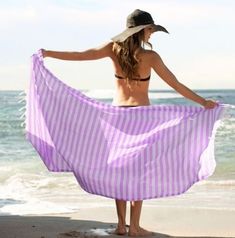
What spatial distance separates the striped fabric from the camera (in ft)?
15.1

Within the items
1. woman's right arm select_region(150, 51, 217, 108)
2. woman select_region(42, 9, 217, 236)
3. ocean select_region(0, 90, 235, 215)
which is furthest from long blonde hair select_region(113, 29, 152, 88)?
ocean select_region(0, 90, 235, 215)

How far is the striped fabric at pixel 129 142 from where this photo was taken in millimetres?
4594

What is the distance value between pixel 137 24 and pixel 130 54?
0.72ft

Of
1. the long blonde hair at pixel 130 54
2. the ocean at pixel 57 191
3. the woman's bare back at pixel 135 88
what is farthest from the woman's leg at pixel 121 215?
the ocean at pixel 57 191

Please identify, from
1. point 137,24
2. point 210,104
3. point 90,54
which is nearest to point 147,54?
point 137,24

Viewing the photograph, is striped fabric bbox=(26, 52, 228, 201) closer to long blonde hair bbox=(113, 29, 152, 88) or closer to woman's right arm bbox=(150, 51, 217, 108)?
woman's right arm bbox=(150, 51, 217, 108)

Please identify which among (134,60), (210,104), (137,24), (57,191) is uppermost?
(137,24)

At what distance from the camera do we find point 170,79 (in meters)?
4.59

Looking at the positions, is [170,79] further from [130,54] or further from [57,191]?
[57,191]

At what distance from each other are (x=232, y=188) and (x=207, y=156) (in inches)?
136

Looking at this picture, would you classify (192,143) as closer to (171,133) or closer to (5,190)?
(171,133)

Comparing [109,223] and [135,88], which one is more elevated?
[135,88]

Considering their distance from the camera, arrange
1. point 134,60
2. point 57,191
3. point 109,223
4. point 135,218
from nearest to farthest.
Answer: point 134,60 < point 135,218 < point 109,223 < point 57,191

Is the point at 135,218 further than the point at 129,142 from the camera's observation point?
Yes
